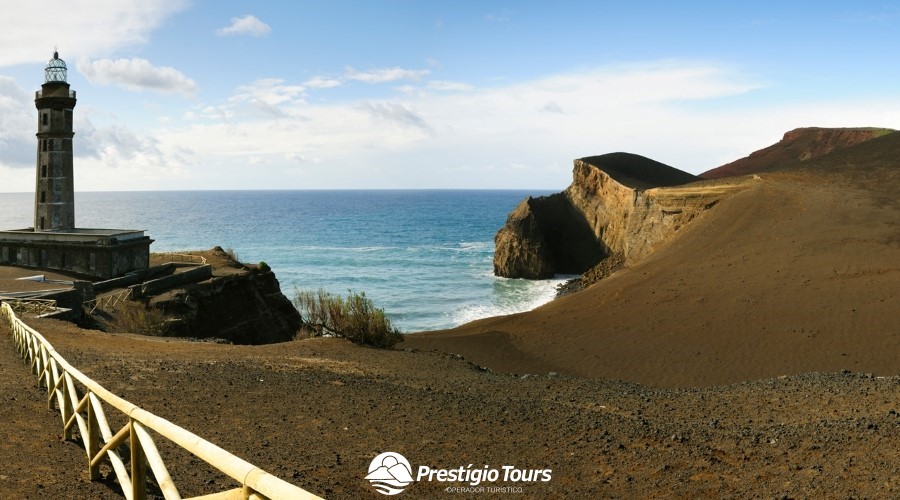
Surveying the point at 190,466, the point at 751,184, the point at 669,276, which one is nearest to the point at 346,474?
the point at 190,466

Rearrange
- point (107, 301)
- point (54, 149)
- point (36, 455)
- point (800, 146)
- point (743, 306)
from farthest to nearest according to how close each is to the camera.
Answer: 1. point (800, 146)
2. point (54, 149)
3. point (743, 306)
4. point (107, 301)
5. point (36, 455)

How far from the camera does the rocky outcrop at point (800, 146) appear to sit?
90.7 m

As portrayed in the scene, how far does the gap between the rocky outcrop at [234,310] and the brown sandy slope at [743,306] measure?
940 cm

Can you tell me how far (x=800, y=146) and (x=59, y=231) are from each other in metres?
102

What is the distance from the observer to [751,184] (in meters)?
43.0

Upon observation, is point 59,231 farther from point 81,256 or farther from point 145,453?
point 145,453

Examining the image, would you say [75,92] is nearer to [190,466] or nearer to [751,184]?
[190,466]

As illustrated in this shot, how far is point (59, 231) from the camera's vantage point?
35.7 m

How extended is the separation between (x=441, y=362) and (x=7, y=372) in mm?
11460

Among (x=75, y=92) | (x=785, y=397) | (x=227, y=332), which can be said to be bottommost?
(x=227, y=332)

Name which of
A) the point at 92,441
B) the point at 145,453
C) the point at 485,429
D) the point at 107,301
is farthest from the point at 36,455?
the point at 107,301

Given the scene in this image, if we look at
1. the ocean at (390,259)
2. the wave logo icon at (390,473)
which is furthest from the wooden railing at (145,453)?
the ocean at (390,259)

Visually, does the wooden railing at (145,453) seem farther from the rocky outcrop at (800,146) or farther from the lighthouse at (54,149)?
the rocky outcrop at (800,146)

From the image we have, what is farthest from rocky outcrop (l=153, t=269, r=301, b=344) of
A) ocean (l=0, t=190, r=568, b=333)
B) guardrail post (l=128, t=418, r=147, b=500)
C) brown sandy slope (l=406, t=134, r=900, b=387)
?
guardrail post (l=128, t=418, r=147, b=500)
